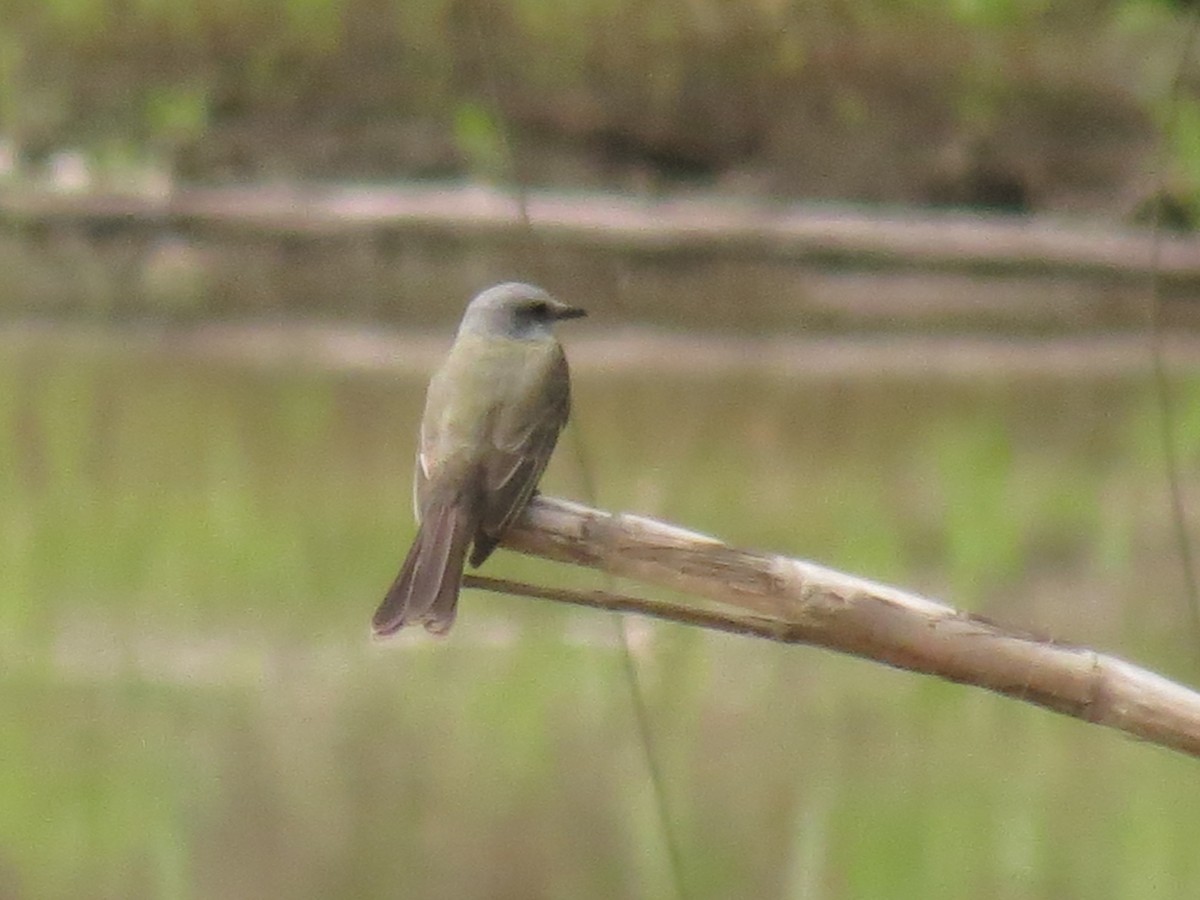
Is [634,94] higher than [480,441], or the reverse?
[480,441]

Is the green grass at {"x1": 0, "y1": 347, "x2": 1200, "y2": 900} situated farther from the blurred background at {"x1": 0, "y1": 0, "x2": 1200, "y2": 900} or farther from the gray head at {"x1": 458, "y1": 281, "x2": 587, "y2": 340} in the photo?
the gray head at {"x1": 458, "y1": 281, "x2": 587, "y2": 340}

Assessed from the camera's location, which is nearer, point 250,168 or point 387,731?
point 387,731

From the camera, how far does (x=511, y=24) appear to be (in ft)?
26.5

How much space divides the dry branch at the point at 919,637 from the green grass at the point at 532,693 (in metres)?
1.39

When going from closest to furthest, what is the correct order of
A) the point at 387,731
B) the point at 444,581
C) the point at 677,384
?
the point at 444,581 < the point at 387,731 < the point at 677,384

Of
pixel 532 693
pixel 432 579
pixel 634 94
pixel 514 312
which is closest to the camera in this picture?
pixel 432 579

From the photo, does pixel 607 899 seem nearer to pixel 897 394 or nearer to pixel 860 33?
pixel 897 394

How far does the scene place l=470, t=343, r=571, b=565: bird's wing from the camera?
2.05 m

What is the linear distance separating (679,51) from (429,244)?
1345 millimetres

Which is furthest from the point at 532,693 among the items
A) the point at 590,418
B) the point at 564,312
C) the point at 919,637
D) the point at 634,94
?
the point at 634,94

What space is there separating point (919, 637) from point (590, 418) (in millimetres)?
4038

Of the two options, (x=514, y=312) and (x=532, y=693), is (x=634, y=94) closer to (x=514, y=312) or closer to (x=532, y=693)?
(x=532, y=693)

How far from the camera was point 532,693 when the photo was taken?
3717mm

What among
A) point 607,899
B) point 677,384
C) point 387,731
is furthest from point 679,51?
point 607,899
